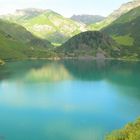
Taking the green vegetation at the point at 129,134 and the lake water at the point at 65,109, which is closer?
the green vegetation at the point at 129,134

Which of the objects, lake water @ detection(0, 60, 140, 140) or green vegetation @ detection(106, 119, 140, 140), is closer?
green vegetation @ detection(106, 119, 140, 140)

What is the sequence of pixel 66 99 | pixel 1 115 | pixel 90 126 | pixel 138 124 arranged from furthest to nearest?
pixel 66 99
pixel 1 115
pixel 90 126
pixel 138 124

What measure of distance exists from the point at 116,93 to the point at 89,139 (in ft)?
232

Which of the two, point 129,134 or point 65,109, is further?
point 65,109

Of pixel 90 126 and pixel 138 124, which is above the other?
pixel 138 124

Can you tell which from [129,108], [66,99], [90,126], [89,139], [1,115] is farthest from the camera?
[66,99]

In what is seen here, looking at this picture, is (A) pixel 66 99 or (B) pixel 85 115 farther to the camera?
(A) pixel 66 99

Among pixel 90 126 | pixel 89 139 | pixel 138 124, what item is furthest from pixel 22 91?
pixel 138 124

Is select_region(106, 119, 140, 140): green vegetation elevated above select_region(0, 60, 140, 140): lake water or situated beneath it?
elevated above

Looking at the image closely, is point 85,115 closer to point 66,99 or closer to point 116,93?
point 66,99

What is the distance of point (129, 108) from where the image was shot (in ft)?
331

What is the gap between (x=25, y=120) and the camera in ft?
271

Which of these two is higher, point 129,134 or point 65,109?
point 129,134

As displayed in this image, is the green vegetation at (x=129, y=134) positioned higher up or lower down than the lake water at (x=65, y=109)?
higher up
